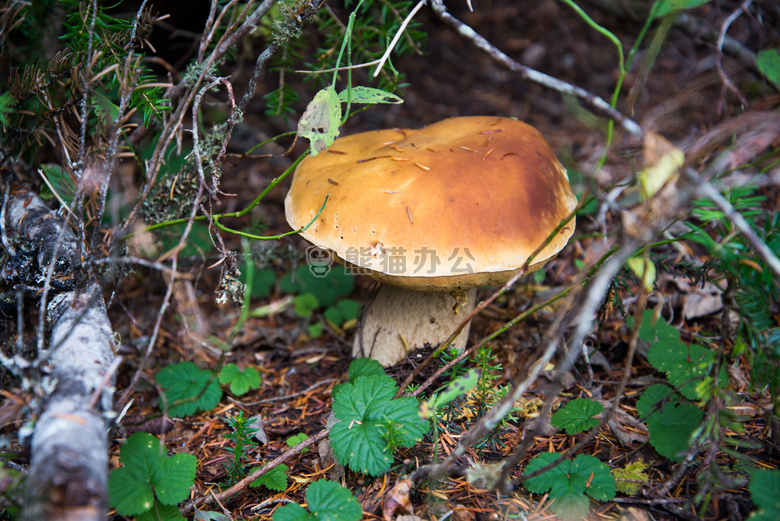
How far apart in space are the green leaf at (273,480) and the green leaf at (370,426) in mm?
235

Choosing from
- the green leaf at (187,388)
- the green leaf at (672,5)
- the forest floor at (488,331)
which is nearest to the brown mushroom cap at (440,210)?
the forest floor at (488,331)

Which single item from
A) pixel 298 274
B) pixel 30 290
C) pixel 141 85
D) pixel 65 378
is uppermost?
pixel 141 85

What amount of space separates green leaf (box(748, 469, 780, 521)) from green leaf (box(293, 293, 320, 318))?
5.80 ft

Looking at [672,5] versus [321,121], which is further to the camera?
[321,121]

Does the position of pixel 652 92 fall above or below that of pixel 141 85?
below

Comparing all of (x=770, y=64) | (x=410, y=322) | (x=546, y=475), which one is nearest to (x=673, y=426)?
(x=546, y=475)

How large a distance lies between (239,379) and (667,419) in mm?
1497

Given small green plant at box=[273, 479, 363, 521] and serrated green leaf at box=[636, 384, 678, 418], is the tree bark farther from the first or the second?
serrated green leaf at box=[636, 384, 678, 418]

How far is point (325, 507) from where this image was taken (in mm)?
1244

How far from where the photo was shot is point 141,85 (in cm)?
155

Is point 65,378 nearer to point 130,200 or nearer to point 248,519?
point 248,519

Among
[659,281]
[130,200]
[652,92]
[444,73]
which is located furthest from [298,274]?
[652,92]

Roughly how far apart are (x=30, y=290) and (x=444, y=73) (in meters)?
3.43

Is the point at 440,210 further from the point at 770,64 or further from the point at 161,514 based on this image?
the point at 161,514
